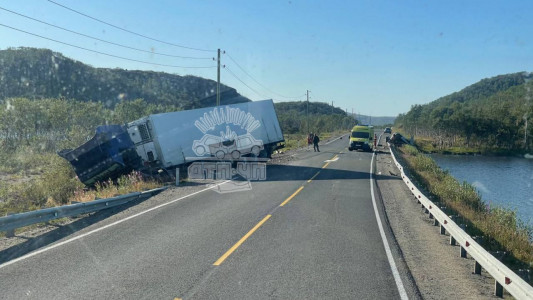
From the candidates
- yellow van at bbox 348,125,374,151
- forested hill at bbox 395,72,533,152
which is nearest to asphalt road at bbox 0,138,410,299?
yellow van at bbox 348,125,374,151

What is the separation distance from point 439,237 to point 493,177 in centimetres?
3720

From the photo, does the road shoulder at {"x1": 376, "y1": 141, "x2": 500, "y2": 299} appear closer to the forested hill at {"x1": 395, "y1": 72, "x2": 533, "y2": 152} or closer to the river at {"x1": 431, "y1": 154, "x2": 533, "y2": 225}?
the river at {"x1": 431, "y1": 154, "x2": 533, "y2": 225}

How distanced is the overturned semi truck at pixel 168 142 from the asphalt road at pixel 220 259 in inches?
336

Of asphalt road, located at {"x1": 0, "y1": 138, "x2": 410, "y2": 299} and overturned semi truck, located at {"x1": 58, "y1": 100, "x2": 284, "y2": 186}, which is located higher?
overturned semi truck, located at {"x1": 58, "y1": 100, "x2": 284, "y2": 186}

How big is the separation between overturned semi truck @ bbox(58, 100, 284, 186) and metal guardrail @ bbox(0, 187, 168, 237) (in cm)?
600

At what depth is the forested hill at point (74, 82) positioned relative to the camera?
348ft

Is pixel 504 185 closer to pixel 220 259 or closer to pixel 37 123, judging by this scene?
pixel 220 259

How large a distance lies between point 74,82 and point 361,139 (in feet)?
393

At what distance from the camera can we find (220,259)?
738 centimetres

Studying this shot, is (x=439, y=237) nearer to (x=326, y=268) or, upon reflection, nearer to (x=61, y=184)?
(x=326, y=268)

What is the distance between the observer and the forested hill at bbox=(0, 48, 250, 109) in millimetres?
106062

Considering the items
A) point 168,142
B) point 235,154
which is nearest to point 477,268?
point 168,142

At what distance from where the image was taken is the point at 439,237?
9.80 m

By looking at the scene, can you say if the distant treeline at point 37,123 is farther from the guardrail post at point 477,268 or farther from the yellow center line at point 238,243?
the guardrail post at point 477,268
